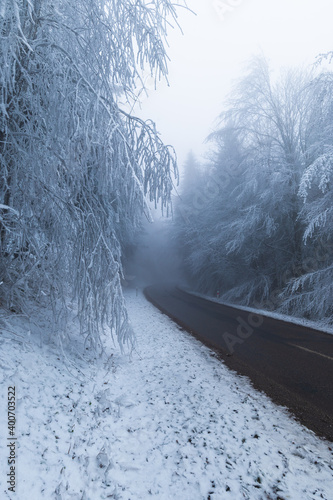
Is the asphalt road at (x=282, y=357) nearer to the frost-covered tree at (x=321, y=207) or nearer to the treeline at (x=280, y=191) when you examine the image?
the frost-covered tree at (x=321, y=207)

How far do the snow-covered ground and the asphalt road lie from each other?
0.37 m

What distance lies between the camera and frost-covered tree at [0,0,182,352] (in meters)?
3.86

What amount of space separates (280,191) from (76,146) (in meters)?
11.4

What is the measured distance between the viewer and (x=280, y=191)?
12930mm

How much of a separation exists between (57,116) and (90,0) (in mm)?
1873

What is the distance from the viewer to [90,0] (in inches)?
157

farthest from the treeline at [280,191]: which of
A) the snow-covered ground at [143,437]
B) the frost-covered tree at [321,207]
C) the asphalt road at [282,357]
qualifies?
the snow-covered ground at [143,437]

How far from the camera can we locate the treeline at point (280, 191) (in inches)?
394

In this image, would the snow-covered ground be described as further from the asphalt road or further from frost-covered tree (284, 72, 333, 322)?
frost-covered tree (284, 72, 333, 322)

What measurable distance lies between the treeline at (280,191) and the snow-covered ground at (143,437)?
7.23 metres

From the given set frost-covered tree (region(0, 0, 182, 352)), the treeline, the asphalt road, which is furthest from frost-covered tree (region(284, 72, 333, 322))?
frost-covered tree (region(0, 0, 182, 352))

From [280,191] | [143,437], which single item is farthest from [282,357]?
[280,191]

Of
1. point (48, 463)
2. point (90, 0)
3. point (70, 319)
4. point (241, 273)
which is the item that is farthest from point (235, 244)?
point (48, 463)

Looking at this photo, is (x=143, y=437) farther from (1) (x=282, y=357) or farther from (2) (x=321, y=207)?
(2) (x=321, y=207)
